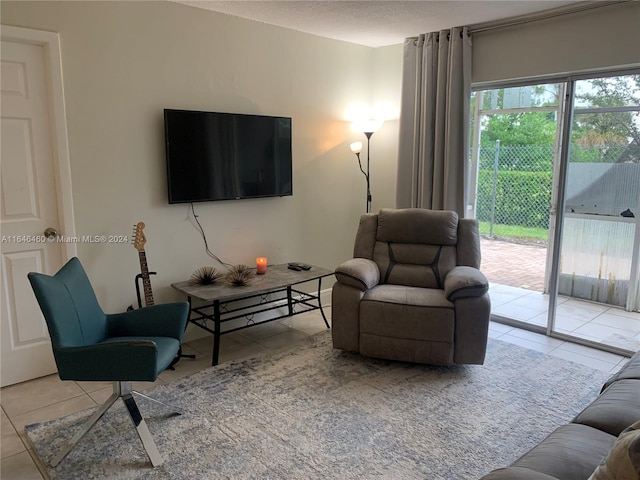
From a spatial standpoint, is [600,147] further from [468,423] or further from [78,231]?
[78,231]

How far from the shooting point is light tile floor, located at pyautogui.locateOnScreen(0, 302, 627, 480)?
232cm

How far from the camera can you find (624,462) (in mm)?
A: 951

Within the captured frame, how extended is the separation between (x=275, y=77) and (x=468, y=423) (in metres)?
2.98

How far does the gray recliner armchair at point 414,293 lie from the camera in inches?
119

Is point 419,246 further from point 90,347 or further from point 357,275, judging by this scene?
point 90,347

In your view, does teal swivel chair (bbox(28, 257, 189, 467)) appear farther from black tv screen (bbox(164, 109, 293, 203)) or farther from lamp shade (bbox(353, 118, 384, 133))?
lamp shade (bbox(353, 118, 384, 133))

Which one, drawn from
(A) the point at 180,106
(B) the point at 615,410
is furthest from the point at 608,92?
(A) the point at 180,106

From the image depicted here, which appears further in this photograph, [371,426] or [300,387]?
[300,387]

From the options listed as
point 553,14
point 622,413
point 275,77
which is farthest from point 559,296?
point 275,77

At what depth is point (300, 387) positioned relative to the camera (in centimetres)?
290

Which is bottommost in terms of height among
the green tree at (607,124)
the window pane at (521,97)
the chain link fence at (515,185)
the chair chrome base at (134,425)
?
the chair chrome base at (134,425)

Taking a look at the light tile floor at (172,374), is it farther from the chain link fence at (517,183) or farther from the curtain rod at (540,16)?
the curtain rod at (540,16)

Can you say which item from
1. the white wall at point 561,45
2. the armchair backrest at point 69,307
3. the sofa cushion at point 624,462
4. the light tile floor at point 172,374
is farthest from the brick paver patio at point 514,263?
the armchair backrest at point 69,307

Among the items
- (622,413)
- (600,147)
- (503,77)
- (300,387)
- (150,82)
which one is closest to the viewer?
(622,413)
